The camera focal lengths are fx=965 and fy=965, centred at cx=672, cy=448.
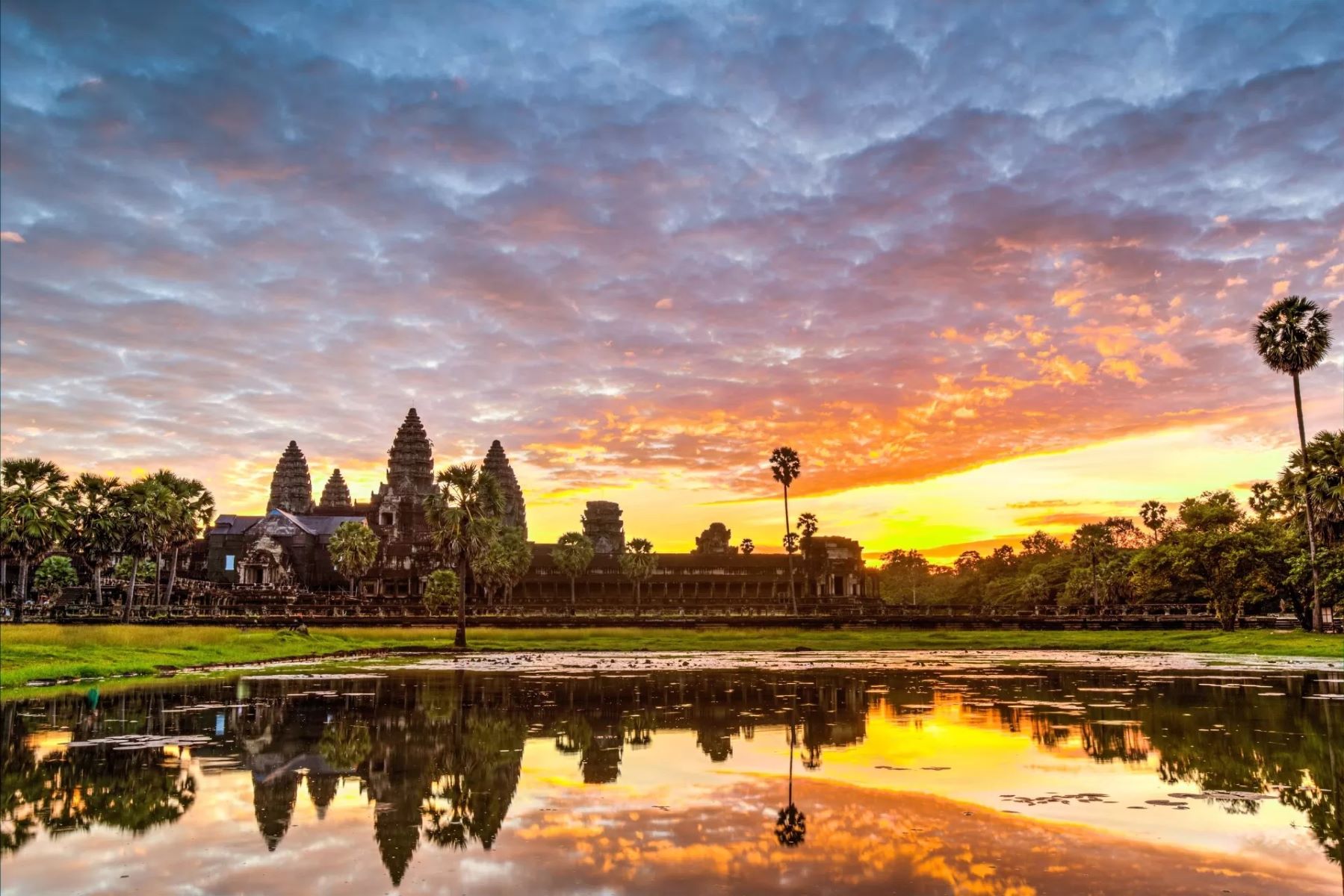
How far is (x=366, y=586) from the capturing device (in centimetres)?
10969

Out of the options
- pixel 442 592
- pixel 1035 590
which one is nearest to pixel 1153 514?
pixel 1035 590

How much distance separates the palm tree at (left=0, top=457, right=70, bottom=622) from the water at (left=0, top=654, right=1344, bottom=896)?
Answer: 36.9m

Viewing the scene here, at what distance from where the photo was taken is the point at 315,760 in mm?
13664

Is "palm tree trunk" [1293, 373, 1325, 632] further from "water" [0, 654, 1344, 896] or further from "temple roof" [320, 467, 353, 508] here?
"temple roof" [320, 467, 353, 508]

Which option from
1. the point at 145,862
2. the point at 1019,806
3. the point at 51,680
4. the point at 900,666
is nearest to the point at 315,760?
the point at 145,862

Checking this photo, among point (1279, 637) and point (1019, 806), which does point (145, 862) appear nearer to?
point (1019, 806)

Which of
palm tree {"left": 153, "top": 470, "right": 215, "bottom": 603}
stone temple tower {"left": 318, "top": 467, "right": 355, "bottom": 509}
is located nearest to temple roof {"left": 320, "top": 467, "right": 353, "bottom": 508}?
stone temple tower {"left": 318, "top": 467, "right": 355, "bottom": 509}

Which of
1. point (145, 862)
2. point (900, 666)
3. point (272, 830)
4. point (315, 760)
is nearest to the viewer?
point (145, 862)

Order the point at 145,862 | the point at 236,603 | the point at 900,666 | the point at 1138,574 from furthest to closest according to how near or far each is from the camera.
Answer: the point at 236,603
the point at 1138,574
the point at 900,666
the point at 145,862

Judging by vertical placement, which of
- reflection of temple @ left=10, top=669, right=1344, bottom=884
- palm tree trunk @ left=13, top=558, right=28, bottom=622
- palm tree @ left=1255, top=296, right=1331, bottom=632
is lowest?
reflection of temple @ left=10, top=669, right=1344, bottom=884

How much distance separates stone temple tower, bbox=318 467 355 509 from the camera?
16012 cm

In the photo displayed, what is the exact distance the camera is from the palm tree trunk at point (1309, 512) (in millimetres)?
53031

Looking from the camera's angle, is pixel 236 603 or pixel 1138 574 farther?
pixel 236 603

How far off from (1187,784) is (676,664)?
24.6m
